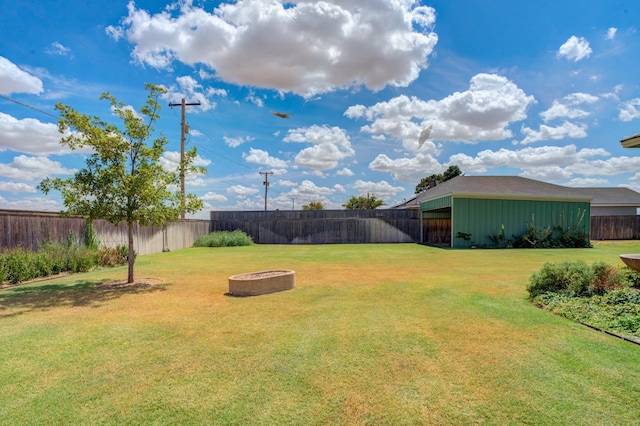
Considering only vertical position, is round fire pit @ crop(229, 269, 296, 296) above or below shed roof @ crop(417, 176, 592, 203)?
below

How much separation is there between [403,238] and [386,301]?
1892cm

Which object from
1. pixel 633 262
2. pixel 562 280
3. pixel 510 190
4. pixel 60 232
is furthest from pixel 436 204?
A: pixel 60 232

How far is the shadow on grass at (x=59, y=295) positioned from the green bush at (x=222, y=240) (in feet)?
43.7

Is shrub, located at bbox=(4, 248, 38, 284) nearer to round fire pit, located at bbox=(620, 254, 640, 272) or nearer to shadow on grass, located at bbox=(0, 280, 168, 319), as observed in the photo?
shadow on grass, located at bbox=(0, 280, 168, 319)

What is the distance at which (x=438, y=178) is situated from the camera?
48719 millimetres

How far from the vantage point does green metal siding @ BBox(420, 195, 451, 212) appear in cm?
1970

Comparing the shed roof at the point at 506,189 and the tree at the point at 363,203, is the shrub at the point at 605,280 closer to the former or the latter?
the shed roof at the point at 506,189

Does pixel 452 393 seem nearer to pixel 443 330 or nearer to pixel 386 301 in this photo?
pixel 443 330

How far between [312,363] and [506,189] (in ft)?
67.8

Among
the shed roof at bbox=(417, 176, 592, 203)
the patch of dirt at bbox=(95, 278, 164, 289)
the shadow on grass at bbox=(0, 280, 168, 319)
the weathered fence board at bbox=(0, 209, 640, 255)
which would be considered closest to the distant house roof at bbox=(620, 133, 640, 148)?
the shadow on grass at bbox=(0, 280, 168, 319)

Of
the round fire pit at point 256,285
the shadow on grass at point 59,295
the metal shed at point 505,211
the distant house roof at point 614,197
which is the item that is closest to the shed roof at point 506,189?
the metal shed at point 505,211

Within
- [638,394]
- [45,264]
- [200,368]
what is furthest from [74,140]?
[638,394]

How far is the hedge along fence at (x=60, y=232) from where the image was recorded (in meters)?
9.73

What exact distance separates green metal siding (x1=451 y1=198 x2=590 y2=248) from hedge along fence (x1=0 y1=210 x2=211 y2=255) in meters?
15.9
